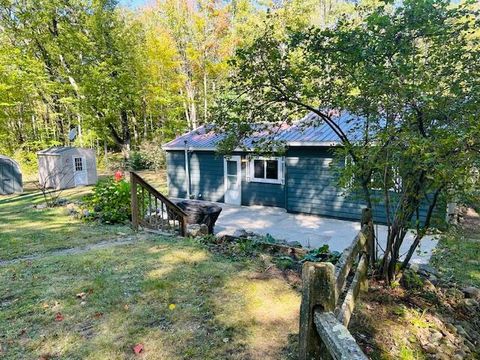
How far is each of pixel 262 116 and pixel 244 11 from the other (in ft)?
64.1

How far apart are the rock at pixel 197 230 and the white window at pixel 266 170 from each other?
14.0 feet

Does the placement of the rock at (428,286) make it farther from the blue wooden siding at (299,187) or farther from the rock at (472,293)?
the blue wooden siding at (299,187)

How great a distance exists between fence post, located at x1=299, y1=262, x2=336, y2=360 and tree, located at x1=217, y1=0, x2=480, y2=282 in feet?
4.28

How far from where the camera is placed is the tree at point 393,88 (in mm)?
2811

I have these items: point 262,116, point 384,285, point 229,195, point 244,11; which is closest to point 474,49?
point 262,116

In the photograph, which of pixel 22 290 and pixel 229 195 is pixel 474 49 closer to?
pixel 22 290

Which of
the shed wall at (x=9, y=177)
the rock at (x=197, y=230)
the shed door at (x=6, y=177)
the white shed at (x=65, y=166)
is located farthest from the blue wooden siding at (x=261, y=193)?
the shed door at (x=6, y=177)

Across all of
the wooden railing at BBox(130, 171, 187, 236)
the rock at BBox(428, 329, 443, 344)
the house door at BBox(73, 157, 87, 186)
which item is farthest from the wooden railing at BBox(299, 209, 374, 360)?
the house door at BBox(73, 157, 87, 186)

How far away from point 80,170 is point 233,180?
25.8 feet

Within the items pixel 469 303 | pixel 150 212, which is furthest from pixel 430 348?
pixel 150 212

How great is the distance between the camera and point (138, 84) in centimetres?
1894

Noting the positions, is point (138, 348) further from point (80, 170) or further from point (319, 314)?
point (80, 170)

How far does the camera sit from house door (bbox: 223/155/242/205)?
11.5m

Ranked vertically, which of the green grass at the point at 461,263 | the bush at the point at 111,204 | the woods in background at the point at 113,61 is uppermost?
the woods in background at the point at 113,61
